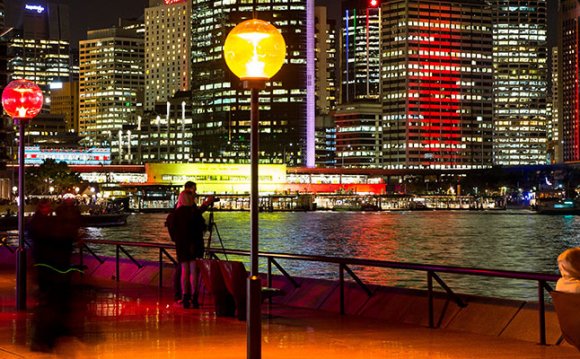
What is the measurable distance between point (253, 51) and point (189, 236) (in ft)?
24.5

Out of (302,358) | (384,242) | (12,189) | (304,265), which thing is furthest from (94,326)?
(12,189)

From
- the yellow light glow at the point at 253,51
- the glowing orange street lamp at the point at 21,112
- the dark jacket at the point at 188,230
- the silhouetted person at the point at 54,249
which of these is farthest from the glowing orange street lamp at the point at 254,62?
the glowing orange street lamp at the point at 21,112

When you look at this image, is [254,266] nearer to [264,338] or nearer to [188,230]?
[264,338]

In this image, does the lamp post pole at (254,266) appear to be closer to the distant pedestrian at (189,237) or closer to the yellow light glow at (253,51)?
the yellow light glow at (253,51)

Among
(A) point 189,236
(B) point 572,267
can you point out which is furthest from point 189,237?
(B) point 572,267

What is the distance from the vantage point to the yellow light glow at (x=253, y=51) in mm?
10797

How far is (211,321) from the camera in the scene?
16.3 m

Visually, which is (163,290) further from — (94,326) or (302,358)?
(302,358)

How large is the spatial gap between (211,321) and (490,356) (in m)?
5.17

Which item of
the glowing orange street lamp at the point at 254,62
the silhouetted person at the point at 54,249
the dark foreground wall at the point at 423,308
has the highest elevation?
the glowing orange street lamp at the point at 254,62

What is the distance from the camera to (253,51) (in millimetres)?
10781

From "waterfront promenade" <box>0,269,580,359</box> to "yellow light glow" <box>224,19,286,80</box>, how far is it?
3.96 meters

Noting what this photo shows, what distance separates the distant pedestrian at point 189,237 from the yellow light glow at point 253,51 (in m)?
6.72

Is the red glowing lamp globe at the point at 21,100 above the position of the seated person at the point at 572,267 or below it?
above
